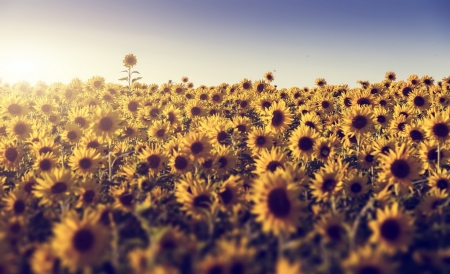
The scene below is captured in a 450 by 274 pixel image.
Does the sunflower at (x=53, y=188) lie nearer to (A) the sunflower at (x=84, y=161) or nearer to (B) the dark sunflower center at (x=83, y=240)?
(A) the sunflower at (x=84, y=161)

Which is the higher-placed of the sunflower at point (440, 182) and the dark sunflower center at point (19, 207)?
the sunflower at point (440, 182)

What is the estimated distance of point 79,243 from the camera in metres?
4.84

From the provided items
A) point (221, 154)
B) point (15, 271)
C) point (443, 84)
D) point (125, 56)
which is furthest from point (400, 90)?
point (15, 271)

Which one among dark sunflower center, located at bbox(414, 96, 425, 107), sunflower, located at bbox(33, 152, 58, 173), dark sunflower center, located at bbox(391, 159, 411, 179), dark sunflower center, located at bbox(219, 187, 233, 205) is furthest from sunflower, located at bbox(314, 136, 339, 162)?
dark sunflower center, located at bbox(414, 96, 425, 107)

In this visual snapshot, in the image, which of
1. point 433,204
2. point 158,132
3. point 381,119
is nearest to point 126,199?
point 158,132

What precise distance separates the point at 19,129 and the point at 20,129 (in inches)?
1.1

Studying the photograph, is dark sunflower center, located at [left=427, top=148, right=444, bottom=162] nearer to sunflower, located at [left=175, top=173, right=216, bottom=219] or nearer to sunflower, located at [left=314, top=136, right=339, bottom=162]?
sunflower, located at [left=314, top=136, right=339, bottom=162]

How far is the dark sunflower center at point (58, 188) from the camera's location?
7.43 m

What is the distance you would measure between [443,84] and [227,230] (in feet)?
65.2

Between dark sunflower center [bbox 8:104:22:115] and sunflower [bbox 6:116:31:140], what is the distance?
120 cm

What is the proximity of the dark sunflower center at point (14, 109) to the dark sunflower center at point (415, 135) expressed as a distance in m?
12.6

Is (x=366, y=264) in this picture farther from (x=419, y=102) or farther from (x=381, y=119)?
(x=419, y=102)

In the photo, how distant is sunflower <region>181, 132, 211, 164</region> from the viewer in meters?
9.45

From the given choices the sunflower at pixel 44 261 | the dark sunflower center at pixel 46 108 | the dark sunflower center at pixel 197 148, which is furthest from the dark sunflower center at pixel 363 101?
the sunflower at pixel 44 261
